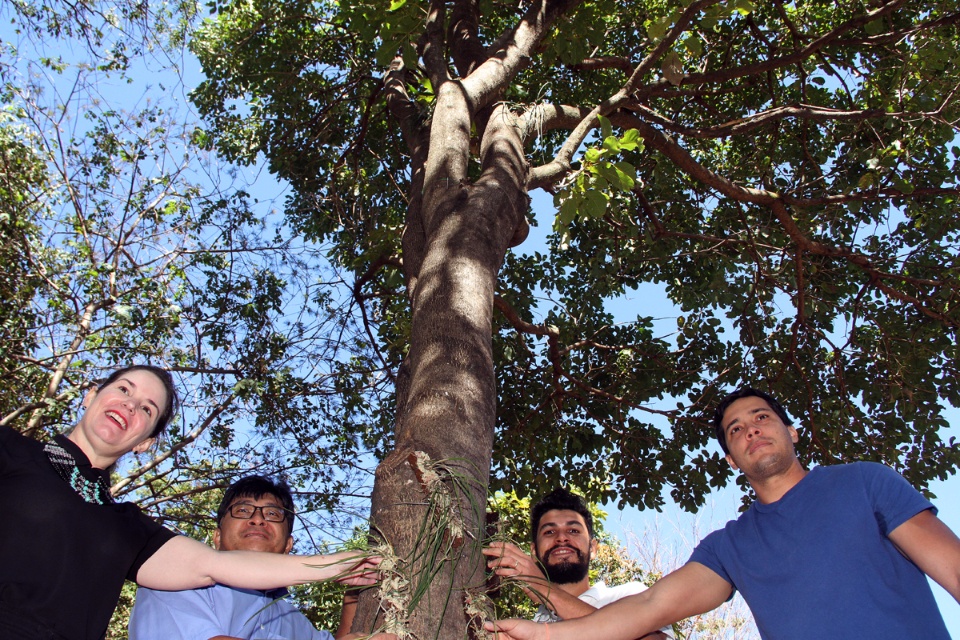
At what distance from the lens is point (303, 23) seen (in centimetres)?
706

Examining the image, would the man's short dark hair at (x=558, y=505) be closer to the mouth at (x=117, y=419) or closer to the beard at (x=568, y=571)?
the beard at (x=568, y=571)

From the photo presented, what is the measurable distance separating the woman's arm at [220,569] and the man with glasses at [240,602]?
11cm

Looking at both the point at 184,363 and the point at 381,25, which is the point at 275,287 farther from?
the point at 381,25

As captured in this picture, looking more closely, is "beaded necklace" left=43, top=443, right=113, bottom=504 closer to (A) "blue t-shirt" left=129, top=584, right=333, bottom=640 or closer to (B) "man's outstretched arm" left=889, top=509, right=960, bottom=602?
(A) "blue t-shirt" left=129, top=584, right=333, bottom=640

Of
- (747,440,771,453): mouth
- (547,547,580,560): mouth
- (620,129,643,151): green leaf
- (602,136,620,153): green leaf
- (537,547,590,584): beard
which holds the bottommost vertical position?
(537,547,590,584): beard

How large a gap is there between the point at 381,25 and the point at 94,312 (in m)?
4.23

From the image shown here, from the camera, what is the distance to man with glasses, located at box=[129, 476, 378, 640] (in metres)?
2.21

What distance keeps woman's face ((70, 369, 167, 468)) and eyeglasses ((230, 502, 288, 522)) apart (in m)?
0.67

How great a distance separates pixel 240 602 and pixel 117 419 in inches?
30.3

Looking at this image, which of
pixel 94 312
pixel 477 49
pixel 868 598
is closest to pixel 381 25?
pixel 477 49

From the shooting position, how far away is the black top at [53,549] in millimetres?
1742

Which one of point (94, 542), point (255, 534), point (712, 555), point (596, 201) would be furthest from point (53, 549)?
point (596, 201)

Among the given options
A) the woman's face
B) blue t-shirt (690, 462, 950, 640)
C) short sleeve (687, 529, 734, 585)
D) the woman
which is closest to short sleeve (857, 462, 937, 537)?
blue t-shirt (690, 462, 950, 640)

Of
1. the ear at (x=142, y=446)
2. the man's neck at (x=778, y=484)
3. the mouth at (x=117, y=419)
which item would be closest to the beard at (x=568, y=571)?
the man's neck at (x=778, y=484)
